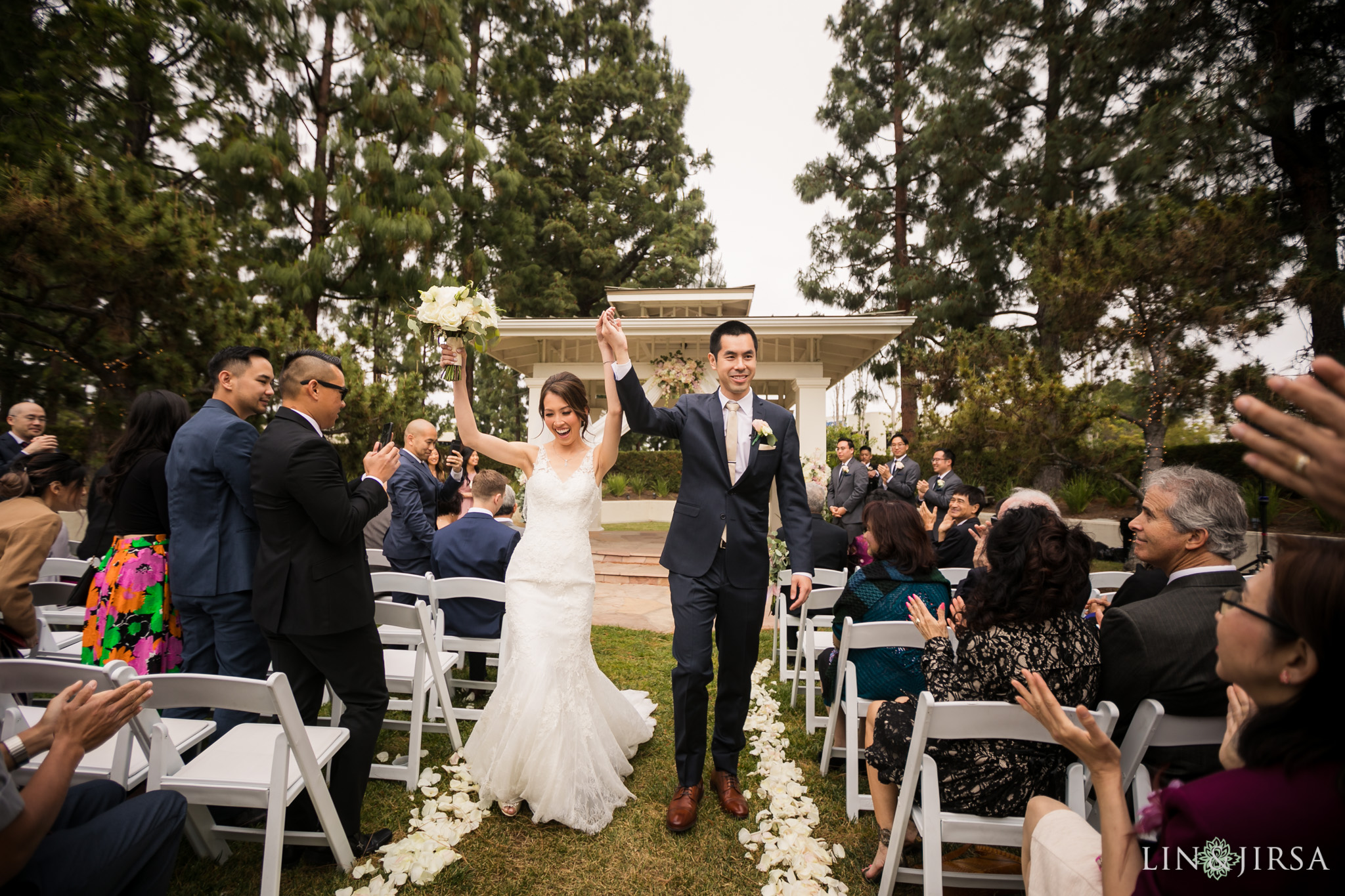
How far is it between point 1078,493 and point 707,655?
41.1 feet

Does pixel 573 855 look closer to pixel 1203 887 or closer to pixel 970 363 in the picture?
pixel 1203 887

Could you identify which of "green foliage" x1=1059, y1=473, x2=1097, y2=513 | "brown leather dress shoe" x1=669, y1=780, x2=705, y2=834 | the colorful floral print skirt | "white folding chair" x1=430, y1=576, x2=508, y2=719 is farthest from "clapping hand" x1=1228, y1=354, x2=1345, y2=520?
"green foliage" x1=1059, y1=473, x2=1097, y2=513

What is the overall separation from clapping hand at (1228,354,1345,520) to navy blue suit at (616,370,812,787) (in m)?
2.18

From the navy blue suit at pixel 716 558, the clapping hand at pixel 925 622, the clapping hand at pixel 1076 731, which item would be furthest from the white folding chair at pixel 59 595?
the clapping hand at pixel 1076 731

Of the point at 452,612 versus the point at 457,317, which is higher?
the point at 457,317

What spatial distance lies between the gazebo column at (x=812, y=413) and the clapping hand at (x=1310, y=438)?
39.7 ft

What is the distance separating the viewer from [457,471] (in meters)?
5.67

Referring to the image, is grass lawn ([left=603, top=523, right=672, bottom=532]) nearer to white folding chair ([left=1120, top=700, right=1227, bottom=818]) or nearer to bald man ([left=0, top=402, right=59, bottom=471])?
bald man ([left=0, top=402, right=59, bottom=471])

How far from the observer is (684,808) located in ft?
10.2

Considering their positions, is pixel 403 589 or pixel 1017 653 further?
pixel 403 589

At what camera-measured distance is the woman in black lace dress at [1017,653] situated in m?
2.32

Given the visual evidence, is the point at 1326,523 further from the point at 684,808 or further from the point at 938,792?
the point at 684,808

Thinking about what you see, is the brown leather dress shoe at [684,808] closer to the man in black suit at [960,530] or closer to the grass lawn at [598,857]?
the grass lawn at [598,857]

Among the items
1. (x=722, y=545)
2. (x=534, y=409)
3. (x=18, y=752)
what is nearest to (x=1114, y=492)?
(x=534, y=409)
